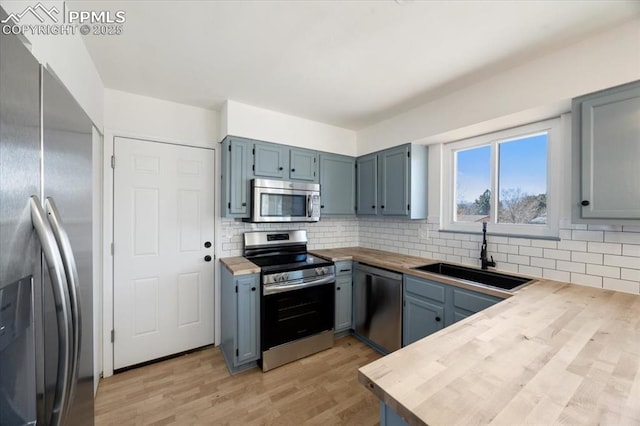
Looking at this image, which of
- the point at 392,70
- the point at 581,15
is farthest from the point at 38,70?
the point at 581,15

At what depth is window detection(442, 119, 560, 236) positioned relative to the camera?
2086mm

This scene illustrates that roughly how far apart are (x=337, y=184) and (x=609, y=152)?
7.54 feet

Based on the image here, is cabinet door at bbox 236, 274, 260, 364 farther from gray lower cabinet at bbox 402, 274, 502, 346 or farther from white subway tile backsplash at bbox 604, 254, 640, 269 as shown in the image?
white subway tile backsplash at bbox 604, 254, 640, 269

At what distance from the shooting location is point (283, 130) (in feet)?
9.36

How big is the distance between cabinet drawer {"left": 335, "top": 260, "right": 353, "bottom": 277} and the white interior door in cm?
134

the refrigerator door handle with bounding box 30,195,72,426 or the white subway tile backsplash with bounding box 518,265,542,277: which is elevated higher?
the refrigerator door handle with bounding box 30,195,72,426

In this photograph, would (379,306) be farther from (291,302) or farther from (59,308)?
(59,308)

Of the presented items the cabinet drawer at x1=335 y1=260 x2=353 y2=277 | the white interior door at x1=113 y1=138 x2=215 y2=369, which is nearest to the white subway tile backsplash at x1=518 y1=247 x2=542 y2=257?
the cabinet drawer at x1=335 y1=260 x2=353 y2=277

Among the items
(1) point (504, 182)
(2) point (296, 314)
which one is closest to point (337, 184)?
(2) point (296, 314)

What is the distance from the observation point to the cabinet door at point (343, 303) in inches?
110

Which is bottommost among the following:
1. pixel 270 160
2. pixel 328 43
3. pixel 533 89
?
pixel 270 160

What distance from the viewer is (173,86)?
7.28 ft

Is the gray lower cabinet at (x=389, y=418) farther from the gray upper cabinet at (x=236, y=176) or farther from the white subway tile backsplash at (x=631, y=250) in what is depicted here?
the gray upper cabinet at (x=236, y=176)

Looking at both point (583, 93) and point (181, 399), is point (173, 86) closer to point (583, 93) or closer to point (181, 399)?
point (181, 399)
